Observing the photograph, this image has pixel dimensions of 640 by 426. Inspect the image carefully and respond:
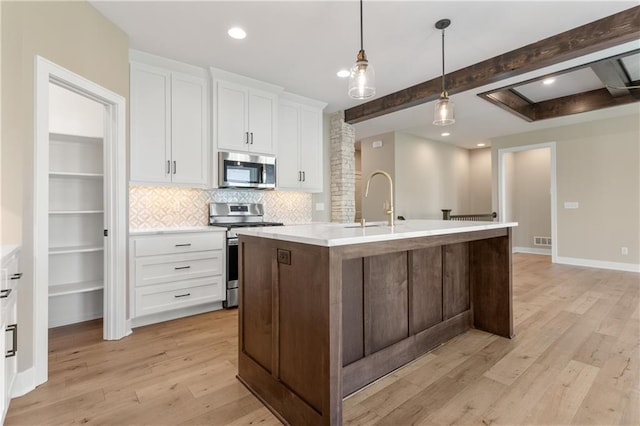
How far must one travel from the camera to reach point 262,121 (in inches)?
153

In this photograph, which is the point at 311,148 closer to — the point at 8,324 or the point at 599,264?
the point at 8,324

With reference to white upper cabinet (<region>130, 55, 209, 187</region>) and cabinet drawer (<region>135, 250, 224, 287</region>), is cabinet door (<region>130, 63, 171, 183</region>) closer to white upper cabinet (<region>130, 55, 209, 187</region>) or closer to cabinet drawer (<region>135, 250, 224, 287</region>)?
white upper cabinet (<region>130, 55, 209, 187</region>)

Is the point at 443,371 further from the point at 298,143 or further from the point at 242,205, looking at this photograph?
the point at 298,143

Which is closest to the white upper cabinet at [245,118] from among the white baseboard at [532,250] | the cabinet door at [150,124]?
the cabinet door at [150,124]

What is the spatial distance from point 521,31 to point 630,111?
155 inches

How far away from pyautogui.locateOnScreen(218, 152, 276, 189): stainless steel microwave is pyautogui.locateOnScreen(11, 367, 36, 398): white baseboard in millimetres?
2224

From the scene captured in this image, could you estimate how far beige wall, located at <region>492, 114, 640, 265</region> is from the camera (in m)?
5.17

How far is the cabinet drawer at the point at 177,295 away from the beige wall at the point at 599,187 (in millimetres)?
6371

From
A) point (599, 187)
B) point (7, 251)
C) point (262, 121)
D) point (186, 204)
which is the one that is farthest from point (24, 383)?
point (599, 187)

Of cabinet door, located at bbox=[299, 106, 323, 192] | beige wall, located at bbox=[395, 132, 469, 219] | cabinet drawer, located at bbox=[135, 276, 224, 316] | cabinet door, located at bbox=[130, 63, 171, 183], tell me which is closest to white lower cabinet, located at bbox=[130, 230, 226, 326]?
cabinet drawer, located at bbox=[135, 276, 224, 316]

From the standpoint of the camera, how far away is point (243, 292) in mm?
1957

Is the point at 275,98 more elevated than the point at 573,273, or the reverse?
the point at 275,98

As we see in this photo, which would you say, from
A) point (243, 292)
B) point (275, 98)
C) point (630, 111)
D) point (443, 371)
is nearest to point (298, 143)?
point (275, 98)

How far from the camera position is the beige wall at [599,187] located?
517cm
